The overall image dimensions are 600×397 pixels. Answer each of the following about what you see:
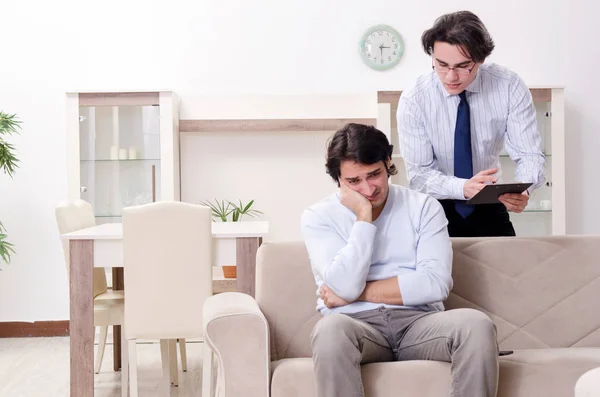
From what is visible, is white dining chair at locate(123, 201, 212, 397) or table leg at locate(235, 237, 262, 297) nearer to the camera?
white dining chair at locate(123, 201, 212, 397)

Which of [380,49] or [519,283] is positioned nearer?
[519,283]

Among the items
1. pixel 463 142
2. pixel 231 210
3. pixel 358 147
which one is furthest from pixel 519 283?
pixel 231 210

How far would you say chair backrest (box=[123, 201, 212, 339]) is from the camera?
3.39 metres

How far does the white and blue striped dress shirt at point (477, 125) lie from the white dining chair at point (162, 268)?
1.05 meters

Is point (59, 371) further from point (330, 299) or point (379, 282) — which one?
point (379, 282)

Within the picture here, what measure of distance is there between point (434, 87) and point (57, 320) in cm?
370

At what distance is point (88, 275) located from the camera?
3551mm

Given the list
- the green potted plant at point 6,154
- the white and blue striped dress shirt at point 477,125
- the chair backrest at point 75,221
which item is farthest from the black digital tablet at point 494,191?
the green potted plant at point 6,154

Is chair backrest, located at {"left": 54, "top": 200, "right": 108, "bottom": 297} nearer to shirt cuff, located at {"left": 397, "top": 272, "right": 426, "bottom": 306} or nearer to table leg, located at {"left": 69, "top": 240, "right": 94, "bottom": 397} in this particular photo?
table leg, located at {"left": 69, "top": 240, "right": 94, "bottom": 397}

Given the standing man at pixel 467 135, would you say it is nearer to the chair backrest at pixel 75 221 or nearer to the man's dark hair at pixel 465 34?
the man's dark hair at pixel 465 34

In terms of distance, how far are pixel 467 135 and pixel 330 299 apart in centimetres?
A: 77

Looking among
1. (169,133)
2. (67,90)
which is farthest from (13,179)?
(169,133)

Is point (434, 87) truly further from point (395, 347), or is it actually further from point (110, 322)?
point (110, 322)

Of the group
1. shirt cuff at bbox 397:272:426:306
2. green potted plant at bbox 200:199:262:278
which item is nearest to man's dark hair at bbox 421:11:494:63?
shirt cuff at bbox 397:272:426:306
